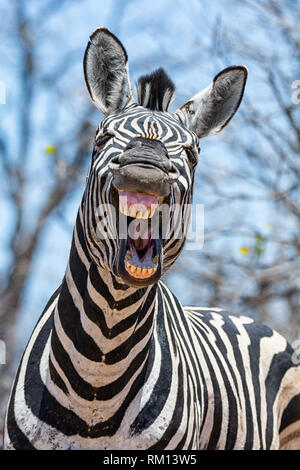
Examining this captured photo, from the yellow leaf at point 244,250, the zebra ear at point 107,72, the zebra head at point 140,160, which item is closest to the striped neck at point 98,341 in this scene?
the zebra head at point 140,160

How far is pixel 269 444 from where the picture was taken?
5.24m

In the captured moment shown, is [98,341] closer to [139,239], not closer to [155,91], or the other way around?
[139,239]

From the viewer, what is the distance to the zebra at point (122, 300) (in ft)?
11.0

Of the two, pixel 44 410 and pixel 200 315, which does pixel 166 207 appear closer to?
pixel 44 410

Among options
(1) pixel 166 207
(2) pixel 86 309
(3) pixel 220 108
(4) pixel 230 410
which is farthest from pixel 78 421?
(3) pixel 220 108

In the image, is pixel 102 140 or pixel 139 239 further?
pixel 102 140

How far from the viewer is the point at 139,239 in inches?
133

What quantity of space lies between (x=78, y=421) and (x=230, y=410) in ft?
4.99

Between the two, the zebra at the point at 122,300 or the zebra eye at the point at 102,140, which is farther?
the zebra eye at the point at 102,140

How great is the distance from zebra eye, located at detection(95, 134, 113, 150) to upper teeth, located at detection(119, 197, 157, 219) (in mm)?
521

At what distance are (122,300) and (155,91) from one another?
1.18 meters

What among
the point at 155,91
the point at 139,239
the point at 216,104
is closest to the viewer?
the point at 139,239

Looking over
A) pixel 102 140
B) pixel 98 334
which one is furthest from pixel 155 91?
pixel 98 334

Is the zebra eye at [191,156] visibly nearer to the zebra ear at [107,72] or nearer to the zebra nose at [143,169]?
the zebra nose at [143,169]
